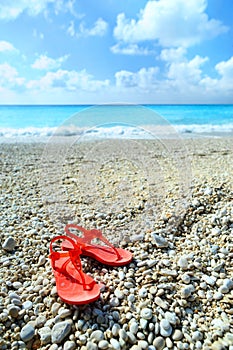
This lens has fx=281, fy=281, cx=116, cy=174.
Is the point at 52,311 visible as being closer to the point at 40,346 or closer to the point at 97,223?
the point at 40,346

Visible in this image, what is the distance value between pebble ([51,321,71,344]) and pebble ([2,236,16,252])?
2.75ft

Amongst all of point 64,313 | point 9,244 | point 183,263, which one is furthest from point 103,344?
point 9,244

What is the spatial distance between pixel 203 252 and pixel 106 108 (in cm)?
125

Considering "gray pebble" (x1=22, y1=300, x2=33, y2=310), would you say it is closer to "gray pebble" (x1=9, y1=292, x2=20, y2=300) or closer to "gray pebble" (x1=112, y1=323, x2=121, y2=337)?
"gray pebble" (x1=9, y1=292, x2=20, y2=300)

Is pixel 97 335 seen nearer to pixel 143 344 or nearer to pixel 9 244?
pixel 143 344

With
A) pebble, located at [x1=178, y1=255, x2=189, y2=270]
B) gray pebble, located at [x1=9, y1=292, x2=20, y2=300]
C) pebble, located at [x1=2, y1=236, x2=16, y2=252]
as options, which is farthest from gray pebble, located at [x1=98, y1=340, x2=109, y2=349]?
pebble, located at [x1=2, y1=236, x2=16, y2=252]

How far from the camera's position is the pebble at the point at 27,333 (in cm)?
142

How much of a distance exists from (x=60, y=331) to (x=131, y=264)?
0.65 metres

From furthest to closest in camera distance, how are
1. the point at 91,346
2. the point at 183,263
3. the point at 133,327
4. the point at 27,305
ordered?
the point at 183,263 < the point at 27,305 < the point at 133,327 < the point at 91,346

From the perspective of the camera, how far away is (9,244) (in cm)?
211

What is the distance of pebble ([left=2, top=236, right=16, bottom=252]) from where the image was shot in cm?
210

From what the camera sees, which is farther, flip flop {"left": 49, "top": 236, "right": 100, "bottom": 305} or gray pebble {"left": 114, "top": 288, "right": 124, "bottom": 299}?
gray pebble {"left": 114, "top": 288, "right": 124, "bottom": 299}

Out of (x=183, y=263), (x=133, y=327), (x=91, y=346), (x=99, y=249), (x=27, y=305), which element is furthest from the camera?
(x=99, y=249)

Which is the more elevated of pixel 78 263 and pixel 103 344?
pixel 78 263
